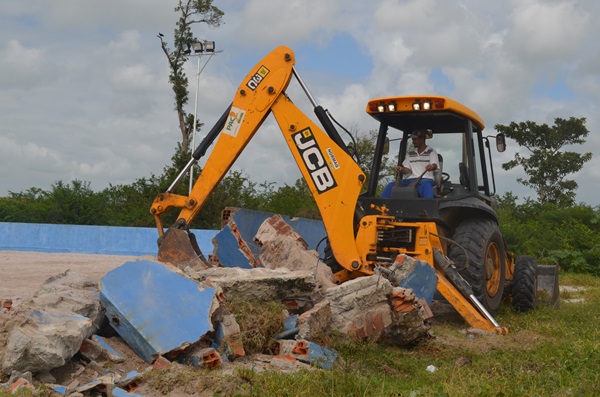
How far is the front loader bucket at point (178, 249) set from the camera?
9211 mm

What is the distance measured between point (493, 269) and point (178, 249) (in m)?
4.16

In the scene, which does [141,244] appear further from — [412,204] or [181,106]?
[412,204]

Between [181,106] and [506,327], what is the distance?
24727 mm

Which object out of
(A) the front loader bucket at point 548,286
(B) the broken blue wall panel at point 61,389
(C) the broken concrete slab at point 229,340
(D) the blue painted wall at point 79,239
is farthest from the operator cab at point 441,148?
(D) the blue painted wall at point 79,239

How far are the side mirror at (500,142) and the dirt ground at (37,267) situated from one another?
20.8 feet

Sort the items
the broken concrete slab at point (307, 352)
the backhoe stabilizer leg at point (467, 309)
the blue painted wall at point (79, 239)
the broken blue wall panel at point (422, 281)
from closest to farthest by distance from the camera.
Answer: the broken concrete slab at point (307, 352), the broken blue wall panel at point (422, 281), the backhoe stabilizer leg at point (467, 309), the blue painted wall at point (79, 239)

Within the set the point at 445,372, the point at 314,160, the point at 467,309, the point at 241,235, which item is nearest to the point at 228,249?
the point at 241,235

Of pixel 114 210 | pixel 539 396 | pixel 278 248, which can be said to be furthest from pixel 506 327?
pixel 114 210

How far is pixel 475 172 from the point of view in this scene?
998cm

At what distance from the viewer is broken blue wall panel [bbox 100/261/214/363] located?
6352 mm

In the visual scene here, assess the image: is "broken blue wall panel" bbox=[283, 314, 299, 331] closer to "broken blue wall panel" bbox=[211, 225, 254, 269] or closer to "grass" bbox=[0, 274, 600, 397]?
"grass" bbox=[0, 274, 600, 397]

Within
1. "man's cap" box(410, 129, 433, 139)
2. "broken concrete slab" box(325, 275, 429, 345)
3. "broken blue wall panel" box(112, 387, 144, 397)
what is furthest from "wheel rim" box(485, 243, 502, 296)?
"broken blue wall panel" box(112, 387, 144, 397)

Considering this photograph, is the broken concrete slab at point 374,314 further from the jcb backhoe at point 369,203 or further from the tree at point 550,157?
the tree at point 550,157

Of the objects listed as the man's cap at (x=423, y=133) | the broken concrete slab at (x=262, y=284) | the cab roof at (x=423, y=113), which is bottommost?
the broken concrete slab at (x=262, y=284)
